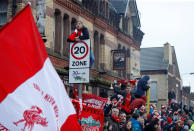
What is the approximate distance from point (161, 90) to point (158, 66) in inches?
170

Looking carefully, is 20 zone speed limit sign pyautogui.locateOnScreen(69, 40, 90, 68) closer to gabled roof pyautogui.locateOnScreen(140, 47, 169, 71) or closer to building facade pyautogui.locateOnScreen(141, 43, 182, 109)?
building facade pyautogui.locateOnScreen(141, 43, 182, 109)

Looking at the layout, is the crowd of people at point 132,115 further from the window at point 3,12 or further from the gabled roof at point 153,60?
the gabled roof at point 153,60

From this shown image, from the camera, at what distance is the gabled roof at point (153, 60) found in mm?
52391

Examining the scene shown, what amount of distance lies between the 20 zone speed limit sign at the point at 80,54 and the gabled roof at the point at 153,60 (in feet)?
147

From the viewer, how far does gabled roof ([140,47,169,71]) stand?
52391mm

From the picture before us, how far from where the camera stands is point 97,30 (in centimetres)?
2516

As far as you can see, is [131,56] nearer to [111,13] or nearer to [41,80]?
[111,13]

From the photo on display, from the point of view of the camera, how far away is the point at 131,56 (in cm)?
3247

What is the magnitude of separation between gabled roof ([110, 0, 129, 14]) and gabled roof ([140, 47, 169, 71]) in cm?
2227

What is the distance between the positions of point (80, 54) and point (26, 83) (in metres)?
3.74

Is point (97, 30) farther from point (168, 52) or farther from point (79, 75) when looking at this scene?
point (168, 52)

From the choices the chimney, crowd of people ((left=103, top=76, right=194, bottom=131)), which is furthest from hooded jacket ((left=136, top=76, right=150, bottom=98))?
the chimney

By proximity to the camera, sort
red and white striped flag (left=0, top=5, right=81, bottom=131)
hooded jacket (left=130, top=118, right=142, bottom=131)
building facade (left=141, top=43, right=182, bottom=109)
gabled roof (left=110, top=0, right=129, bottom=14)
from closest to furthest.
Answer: red and white striped flag (left=0, top=5, right=81, bottom=131) < hooded jacket (left=130, top=118, right=142, bottom=131) < gabled roof (left=110, top=0, right=129, bottom=14) < building facade (left=141, top=43, right=182, bottom=109)

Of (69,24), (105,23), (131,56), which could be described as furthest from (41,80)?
(131,56)
